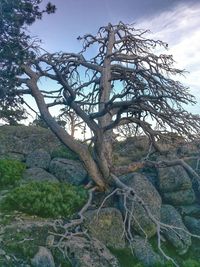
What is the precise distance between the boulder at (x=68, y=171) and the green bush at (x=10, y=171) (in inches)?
55.1

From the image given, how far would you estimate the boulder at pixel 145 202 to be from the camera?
13.8 metres

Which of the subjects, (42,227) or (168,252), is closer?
(42,227)

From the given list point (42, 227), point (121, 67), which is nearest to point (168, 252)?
point (42, 227)

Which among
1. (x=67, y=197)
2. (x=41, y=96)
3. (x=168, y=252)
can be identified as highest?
(x=41, y=96)


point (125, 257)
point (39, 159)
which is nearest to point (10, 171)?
point (39, 159)

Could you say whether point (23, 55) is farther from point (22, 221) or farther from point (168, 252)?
point (168, 252)

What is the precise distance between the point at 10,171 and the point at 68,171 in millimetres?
2478

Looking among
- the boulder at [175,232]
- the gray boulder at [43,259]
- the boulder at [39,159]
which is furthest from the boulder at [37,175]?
the gray boulder at [43,259]

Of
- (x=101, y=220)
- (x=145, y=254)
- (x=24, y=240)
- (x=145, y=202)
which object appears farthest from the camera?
(x=145, y=202)

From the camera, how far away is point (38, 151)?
19078mm

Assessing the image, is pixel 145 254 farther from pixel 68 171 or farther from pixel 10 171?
pixel 10 171

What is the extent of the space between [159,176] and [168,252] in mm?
3851

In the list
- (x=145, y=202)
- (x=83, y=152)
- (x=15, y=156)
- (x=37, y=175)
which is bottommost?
(x=145, y=202)

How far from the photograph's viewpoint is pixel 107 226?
42.4 feet
